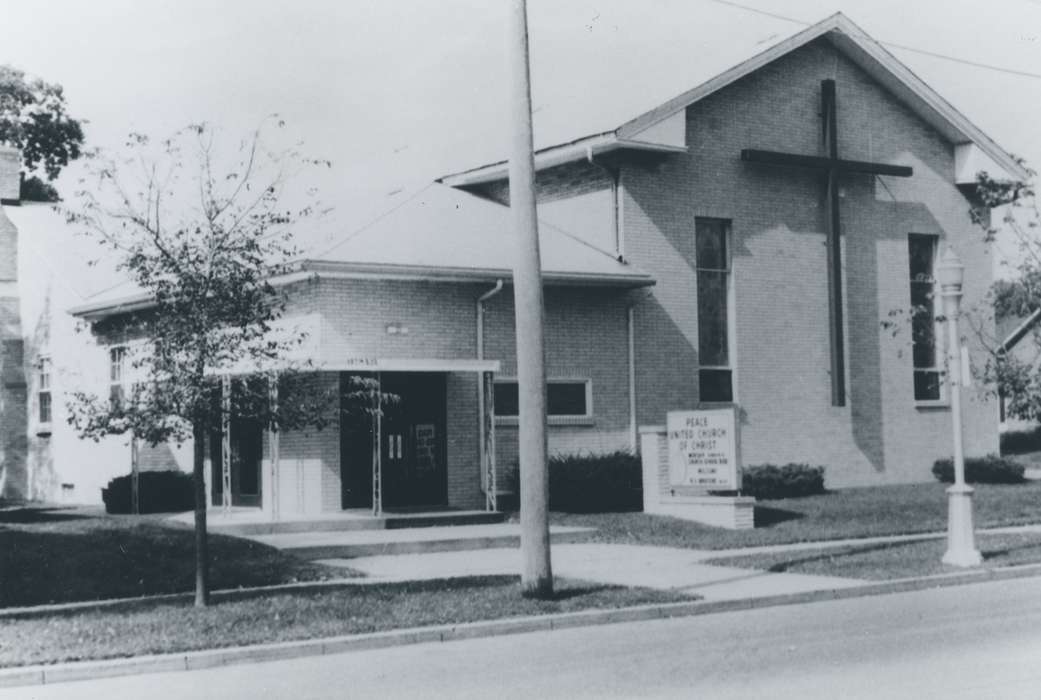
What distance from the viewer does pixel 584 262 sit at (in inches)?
997

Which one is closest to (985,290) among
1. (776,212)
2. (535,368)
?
(776,212)

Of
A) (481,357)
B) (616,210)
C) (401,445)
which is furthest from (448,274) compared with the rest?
(616,210)

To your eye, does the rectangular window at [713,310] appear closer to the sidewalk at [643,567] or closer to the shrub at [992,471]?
the shrub at [992,471]

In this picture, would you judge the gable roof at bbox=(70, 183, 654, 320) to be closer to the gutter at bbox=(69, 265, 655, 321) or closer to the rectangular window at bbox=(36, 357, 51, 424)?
the gutter at bbox=(69, 265, 655, 321)

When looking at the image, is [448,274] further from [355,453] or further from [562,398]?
[562,398]

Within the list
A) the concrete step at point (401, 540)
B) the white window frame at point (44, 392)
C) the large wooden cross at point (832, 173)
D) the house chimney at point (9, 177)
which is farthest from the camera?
the house chimney at point (9, 177)

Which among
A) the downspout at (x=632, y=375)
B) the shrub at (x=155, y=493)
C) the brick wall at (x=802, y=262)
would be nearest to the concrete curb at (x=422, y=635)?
the downspout at (x=632, y=375)

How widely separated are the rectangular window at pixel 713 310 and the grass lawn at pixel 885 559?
8.37 m

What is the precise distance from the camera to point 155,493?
25234 millimetres

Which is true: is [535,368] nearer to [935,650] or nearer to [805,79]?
[935,650]

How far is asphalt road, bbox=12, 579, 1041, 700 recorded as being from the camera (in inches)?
373

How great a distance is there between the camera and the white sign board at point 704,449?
21844mm

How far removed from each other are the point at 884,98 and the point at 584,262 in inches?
391

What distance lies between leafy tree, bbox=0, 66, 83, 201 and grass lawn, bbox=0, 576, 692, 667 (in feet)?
117
